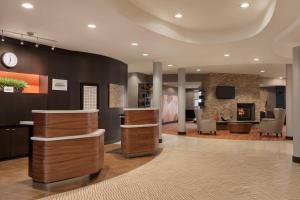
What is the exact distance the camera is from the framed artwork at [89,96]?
348 inches

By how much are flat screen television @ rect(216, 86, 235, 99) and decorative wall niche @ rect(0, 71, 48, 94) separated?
1017 centimetres

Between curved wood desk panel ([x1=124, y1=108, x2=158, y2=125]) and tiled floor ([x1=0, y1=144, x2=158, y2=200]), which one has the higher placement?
curved wood desk panel ([x1=124, y1=108, x2=158, y2=125])

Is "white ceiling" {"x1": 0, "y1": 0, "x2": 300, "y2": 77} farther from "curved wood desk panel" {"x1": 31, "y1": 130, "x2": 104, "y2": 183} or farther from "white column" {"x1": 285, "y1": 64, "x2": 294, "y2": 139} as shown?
"white column" {"x1": 285, "y1": 64, "x2": 294, "y2": 139}

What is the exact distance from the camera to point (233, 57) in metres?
9.77

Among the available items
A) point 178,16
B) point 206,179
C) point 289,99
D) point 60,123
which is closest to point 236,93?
point 289,99

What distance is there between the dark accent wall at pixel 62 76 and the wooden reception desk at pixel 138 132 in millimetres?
2279

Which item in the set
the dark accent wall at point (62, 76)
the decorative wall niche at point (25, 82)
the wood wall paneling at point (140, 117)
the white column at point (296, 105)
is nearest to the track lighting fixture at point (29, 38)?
the dark accent wall at point (62, 76)

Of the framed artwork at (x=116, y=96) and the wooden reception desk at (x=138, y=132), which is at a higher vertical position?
the framed artwork at (x=116, y=96)

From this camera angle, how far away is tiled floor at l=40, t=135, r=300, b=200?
14.1 feet

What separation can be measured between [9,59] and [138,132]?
3884 millimetres

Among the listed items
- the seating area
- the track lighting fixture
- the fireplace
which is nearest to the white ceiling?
the seating area

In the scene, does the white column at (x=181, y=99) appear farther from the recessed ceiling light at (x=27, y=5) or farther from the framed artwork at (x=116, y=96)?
the recessed ceiling light at (x=27, y=5)

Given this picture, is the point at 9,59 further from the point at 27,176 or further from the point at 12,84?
the point at 27,176

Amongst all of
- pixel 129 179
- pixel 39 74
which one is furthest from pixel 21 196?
pixel 39 74
